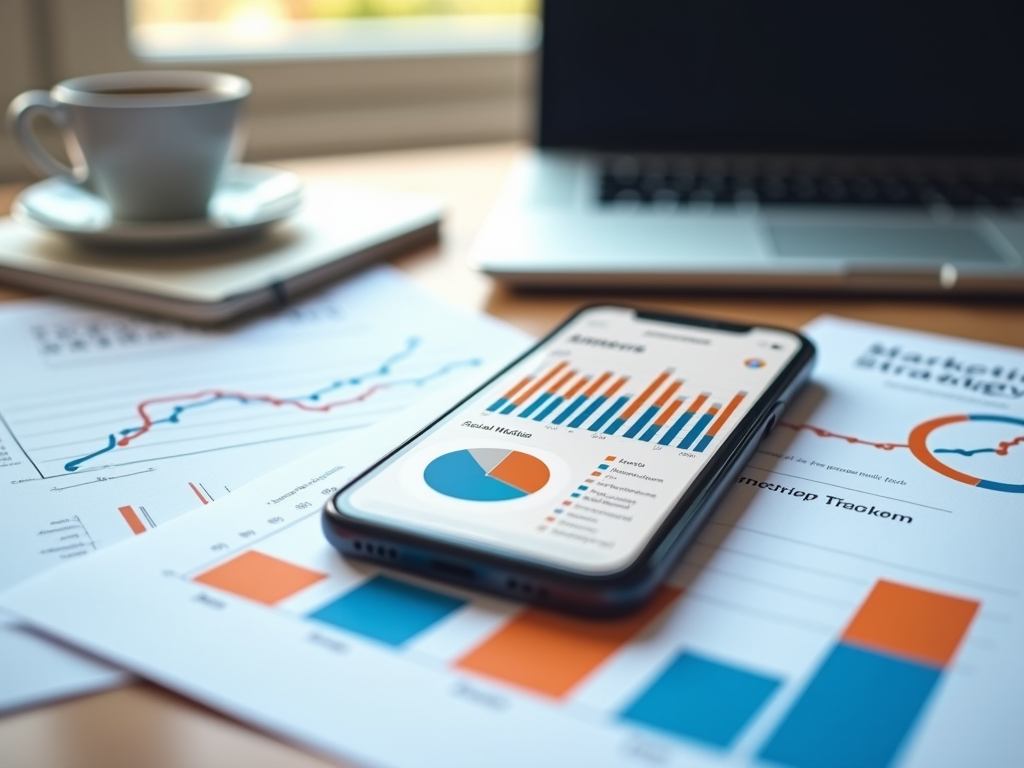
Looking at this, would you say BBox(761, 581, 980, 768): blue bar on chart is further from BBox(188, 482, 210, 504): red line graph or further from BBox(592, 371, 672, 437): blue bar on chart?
BBox(188, 482, 210, 504): red line graph

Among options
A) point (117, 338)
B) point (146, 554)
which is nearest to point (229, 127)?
point (117, 338)

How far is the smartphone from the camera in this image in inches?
12.4

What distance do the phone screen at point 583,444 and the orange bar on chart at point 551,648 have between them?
0.06ft

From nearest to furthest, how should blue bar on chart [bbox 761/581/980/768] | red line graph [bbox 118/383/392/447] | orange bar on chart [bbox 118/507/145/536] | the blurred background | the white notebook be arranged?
blue bar on chart [bbox 761/581/980/768], orange bar on chart [bbox 118/507/145/536], red line graph [bbox 118/383/392/447], the white notebook, the blurred background

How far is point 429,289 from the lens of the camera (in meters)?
0.64

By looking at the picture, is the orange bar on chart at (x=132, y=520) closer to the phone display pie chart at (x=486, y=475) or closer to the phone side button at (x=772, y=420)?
the phone display pie chart at (x=486, y=475)

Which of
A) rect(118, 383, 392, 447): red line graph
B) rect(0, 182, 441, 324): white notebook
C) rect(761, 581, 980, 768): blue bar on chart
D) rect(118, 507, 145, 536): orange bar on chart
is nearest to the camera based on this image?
rect(761, 581, 980, 768): blue bar on chart

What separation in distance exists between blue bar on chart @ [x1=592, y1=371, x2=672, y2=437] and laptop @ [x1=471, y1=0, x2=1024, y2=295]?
273mm

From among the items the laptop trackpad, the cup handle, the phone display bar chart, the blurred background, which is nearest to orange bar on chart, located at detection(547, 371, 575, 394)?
the phone display bar chart

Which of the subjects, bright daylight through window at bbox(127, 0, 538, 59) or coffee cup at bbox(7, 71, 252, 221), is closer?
coffee cup at bbox(7, 71, 252, 221)

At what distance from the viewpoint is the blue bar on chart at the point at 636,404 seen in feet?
1.33

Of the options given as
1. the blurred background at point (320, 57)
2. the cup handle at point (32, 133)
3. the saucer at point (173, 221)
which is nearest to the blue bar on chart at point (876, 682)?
the saucer at point (173, 221)

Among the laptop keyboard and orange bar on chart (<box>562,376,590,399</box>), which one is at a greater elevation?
the laptop keyboard

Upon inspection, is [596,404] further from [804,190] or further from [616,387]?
[804,190]
